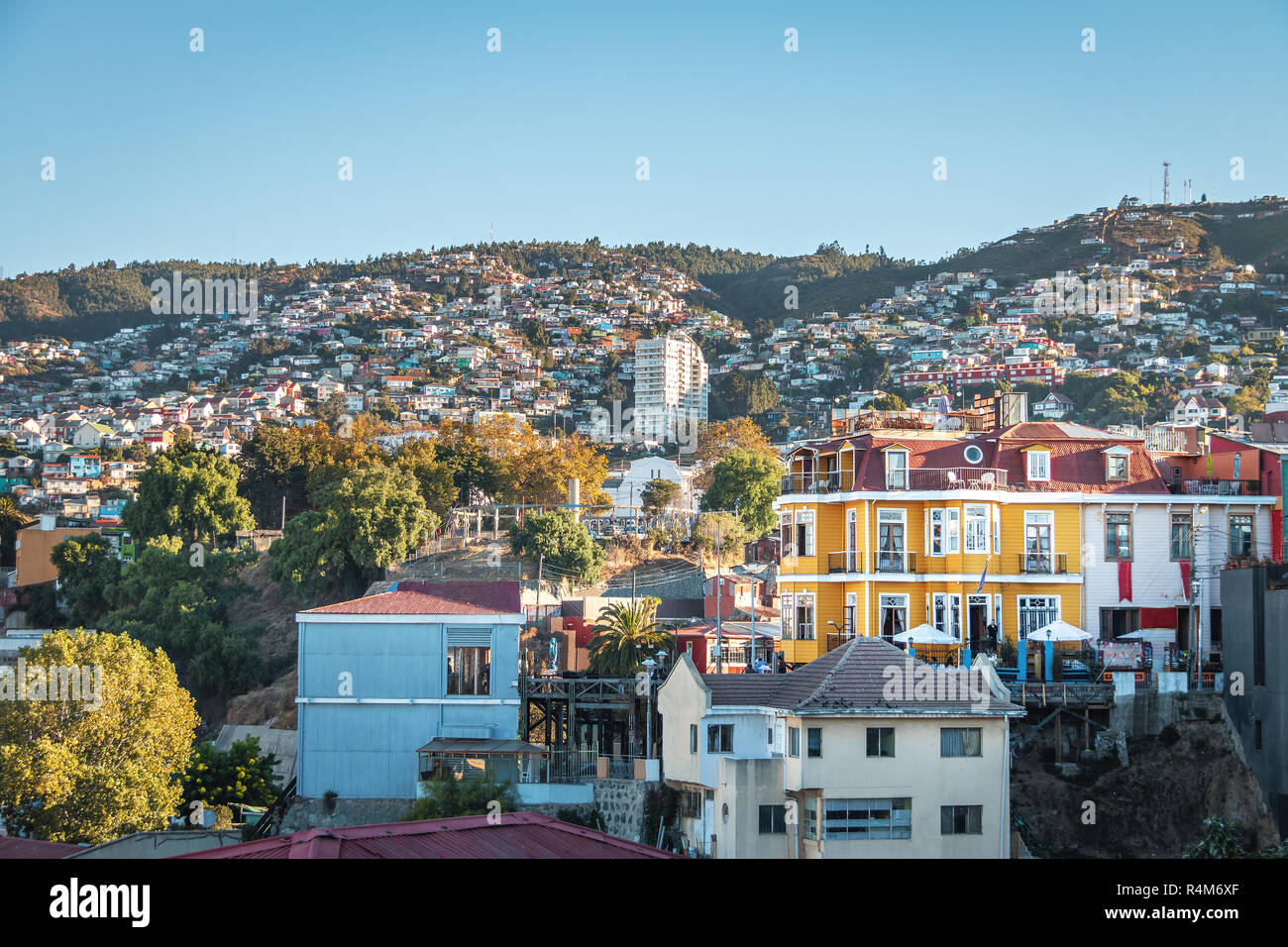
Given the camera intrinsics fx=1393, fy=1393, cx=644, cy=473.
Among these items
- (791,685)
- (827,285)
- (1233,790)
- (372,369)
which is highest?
(827,285)

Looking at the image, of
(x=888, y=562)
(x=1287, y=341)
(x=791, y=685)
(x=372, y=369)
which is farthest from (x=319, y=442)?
(x=1287, y=341)

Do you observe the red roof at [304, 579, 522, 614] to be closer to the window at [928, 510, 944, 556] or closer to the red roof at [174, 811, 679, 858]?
the window at [928, 510, 944, 556]


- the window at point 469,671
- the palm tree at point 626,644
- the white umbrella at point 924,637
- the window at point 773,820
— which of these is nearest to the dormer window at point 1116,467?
the white umbrella at point 924,637

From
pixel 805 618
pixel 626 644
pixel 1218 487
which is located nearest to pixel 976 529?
pixel 805 618

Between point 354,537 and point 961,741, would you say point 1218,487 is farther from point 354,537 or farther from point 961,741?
point 354,537

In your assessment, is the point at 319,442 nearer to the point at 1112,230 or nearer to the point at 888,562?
the point at 888,562
